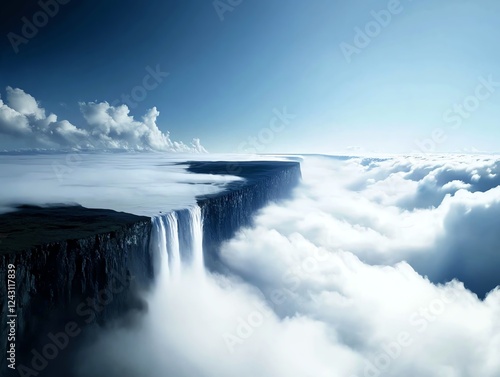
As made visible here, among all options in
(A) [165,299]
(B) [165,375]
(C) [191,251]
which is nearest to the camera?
(B) [165,375]

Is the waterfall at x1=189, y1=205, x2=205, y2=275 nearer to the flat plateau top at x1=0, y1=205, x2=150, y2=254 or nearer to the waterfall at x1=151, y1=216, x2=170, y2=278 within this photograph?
the waterfall at x1=151, y1=216, x2=170, y2=278

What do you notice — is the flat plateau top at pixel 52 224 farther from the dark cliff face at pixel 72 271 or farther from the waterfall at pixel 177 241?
the waterfall at pixel 177 241

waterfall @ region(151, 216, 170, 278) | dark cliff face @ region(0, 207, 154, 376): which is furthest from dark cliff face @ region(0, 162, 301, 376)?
waterfall @ region(151, 216, 170, 278)

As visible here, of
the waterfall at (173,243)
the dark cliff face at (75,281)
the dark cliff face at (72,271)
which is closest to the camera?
A: the dark cliff face at (75,281)

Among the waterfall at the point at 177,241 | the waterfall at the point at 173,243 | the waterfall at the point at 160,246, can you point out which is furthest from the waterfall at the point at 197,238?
the waterfall at the point at 160,246

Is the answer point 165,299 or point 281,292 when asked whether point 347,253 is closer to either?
point 281,292

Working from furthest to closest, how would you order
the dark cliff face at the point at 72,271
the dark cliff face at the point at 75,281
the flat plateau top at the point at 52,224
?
the flat plateau top at the point at 52,224
the dark cliff face at the point at 72,271
the dark cliff face at the point at 75,281

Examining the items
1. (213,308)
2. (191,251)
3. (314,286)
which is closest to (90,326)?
(191,251)

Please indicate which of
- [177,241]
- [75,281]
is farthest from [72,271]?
[177,241]
